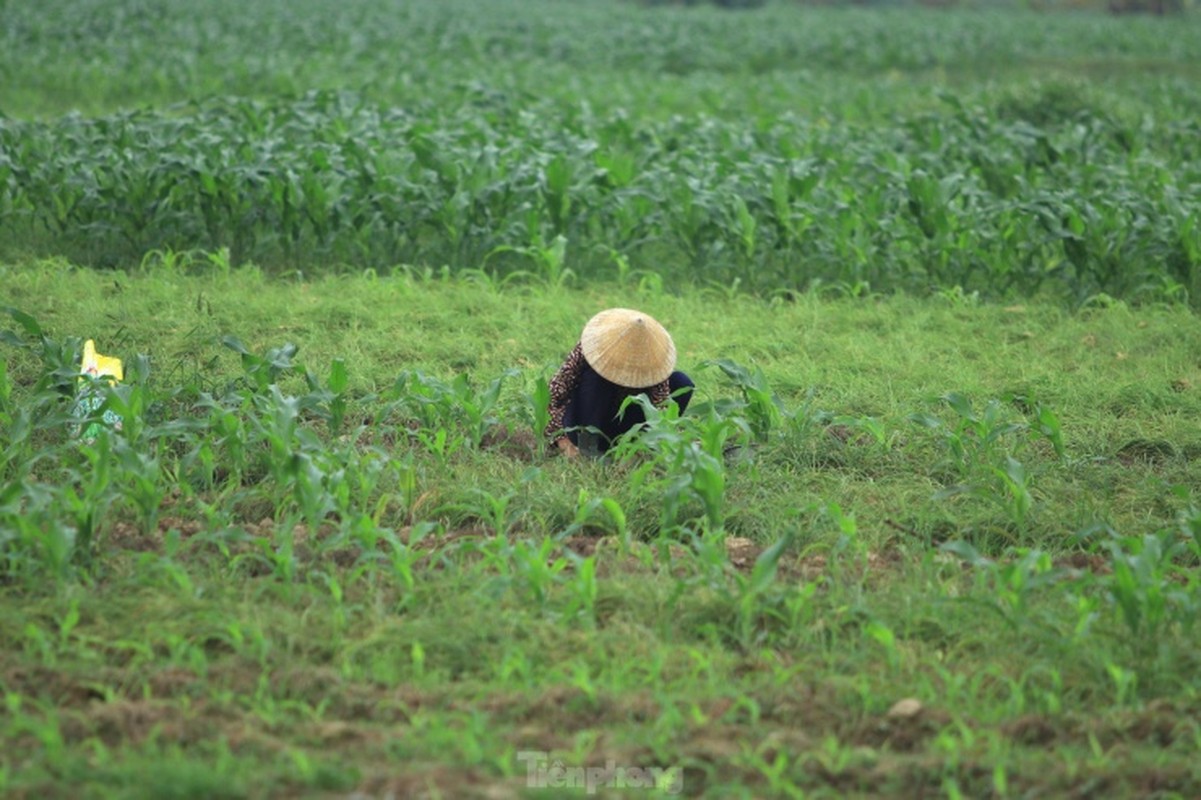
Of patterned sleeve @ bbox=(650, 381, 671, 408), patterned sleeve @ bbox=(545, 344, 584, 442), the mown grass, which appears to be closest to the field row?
the mown grass

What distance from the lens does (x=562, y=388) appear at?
5.56 m

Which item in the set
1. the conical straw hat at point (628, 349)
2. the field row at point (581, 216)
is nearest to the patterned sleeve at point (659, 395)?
the conical straw hat at point (628, 349)

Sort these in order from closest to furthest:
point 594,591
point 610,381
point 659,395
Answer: point 594,591, point 610,381, point 659,395

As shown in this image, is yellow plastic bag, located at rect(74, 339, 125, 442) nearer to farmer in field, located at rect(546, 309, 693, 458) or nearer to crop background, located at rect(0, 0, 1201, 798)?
crop background, located at rect(0, 0, 1201, 798)

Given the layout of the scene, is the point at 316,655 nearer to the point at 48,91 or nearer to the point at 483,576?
the point at 483,576

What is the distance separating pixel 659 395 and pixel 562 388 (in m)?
0.40

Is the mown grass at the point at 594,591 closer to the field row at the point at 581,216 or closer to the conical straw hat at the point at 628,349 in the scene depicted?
the conical straw hat at the point at 628,349

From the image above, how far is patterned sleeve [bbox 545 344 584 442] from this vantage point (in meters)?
5.49

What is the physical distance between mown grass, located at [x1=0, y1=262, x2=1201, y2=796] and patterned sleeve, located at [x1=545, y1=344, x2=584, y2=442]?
12 centimetres

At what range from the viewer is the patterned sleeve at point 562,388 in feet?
18.0

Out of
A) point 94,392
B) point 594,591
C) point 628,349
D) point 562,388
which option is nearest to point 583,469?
point 562,388

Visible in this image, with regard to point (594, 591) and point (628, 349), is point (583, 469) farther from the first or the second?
point (594, 591)

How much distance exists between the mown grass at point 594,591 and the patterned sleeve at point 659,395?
0.22 meters

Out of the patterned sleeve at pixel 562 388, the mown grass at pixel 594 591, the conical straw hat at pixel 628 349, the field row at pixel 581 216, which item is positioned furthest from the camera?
the field row at pixel 581 216
